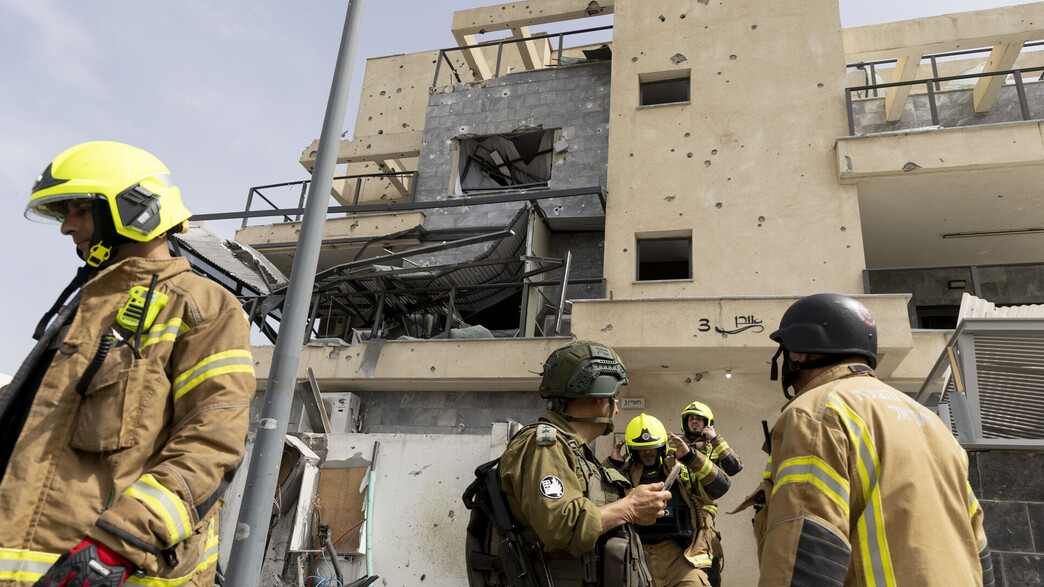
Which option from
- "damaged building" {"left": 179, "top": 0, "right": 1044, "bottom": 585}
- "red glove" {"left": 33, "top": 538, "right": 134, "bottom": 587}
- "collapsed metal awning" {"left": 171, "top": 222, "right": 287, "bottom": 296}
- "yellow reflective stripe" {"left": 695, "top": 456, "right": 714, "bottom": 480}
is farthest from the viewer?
"collapsed metal awning" {"left": 171, "top": 222, "right": 287, "bottom": 296}

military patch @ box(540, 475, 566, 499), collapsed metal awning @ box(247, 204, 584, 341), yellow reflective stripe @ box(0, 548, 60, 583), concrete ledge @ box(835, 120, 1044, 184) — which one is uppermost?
concrete ledge @ box(835, 120, 1044, 184)

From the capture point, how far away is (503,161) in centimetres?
1452

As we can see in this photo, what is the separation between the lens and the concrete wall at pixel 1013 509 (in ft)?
14.6

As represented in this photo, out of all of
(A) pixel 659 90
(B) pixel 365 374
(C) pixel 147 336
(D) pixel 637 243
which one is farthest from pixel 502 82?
(C) pixel 147 336

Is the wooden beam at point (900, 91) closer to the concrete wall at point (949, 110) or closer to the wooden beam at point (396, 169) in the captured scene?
the concrete wall at point (949, 110)

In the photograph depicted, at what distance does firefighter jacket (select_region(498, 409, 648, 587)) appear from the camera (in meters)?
2.67

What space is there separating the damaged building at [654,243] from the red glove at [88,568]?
4.92 m

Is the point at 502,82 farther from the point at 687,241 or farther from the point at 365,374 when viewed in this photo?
the point at 365,374

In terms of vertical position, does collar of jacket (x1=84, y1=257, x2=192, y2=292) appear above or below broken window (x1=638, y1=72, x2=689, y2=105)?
below

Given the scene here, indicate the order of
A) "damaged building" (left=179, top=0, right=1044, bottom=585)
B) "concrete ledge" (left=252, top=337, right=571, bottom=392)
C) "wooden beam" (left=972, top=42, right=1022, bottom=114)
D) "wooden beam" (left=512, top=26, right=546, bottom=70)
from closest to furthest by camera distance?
"damaged building" (left=179, top=0, right=1044, bottom=585) < "concrete ledge" (left=252, top=337, right=571, bottom=392) < "wooden beam" (left=972, top=42, right=1022, bottom=114) < "wooden beam" (left=512, top=26, right=546, bottom=70)

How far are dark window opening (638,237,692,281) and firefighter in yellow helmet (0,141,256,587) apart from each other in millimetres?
8539

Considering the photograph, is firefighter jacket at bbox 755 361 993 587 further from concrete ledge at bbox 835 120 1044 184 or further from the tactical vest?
concrete ledge at bbox 835 120 1044 184

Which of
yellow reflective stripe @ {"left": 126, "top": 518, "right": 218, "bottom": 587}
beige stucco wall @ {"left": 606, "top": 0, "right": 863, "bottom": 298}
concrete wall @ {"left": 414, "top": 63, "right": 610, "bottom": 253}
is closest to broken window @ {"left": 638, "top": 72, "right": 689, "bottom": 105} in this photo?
beige stucco wall @ {"left": 606, "top": 0, "right": 863, "bottom": 298}

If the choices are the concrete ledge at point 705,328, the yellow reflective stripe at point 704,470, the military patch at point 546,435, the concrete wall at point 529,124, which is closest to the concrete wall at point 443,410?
the concrete ledge at point 705,328
